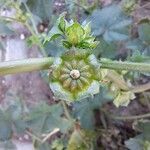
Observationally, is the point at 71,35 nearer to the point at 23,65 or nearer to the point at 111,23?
the point at 23,65

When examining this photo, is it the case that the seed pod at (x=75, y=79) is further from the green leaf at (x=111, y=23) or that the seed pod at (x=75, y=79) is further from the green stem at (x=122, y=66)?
the green leaf at (x=111, y=23)

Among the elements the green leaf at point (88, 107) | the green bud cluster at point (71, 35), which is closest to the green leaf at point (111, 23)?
the green leaf at point (88, 107)

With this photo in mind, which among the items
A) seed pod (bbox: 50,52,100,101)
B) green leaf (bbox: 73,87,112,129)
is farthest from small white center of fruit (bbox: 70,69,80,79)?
green leaf (bbox: 73,87,112,129)

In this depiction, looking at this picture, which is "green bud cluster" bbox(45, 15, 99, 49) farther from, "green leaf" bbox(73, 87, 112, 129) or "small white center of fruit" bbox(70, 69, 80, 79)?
"green leaf" bbox(73, 87, 112, 129)

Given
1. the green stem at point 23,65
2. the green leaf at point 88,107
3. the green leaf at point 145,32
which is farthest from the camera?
the green leaf at point 88,107

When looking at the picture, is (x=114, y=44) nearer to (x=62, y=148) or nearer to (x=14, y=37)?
(x=62, y=148)

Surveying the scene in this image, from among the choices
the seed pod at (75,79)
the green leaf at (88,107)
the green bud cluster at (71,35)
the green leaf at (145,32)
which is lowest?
the green leaf at (88,107)
